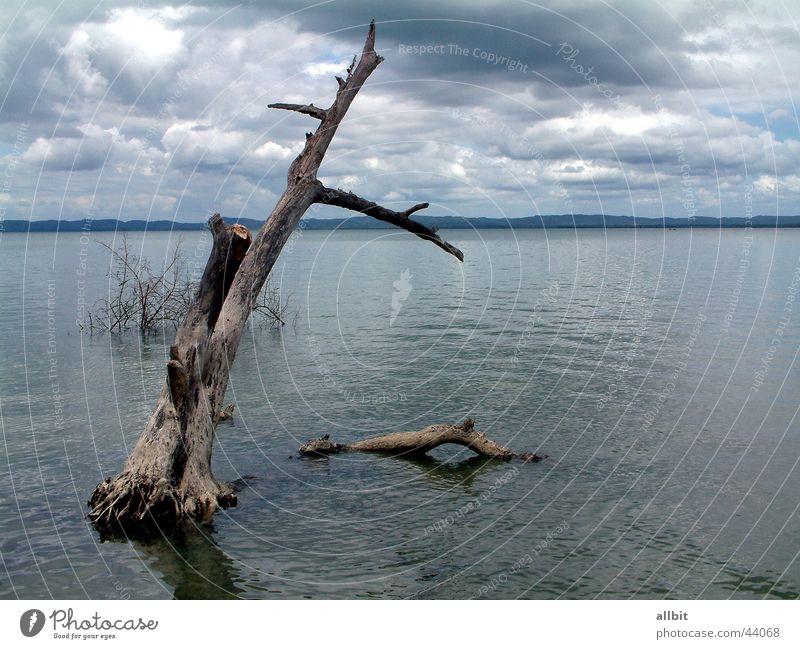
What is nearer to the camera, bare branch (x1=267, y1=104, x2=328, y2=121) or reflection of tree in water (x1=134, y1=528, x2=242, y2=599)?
reflection of tree in water (x1=134, y1=528, x2=242, y2=599)

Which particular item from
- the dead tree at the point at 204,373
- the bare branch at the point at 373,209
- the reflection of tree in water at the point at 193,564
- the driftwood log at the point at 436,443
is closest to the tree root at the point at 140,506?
the dead tree at the point at 204,373

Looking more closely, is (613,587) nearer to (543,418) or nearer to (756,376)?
(543,418)

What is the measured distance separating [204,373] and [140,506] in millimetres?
2991

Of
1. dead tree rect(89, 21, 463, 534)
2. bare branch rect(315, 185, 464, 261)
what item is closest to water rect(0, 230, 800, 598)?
dead tree rect(89, 21, 463, 534)

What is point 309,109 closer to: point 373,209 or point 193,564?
point 373,209

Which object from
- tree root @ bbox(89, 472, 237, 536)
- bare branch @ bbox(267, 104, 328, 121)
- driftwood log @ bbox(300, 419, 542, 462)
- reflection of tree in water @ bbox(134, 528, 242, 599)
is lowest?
reflection of tree in water @ bbox(134, 528, 242, 599)

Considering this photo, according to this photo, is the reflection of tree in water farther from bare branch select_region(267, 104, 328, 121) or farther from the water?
bare branch select_region(267, 104, 328, 121)

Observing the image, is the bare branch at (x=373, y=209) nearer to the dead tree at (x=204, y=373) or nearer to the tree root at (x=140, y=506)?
the dead tree at (x=204, y=373)

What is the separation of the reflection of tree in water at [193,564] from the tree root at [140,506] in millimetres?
435

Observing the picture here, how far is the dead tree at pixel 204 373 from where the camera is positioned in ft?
52.3

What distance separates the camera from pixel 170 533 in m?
15.8

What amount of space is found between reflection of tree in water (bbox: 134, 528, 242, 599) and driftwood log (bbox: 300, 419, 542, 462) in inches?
223

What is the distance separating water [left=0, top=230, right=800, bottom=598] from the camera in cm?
1452

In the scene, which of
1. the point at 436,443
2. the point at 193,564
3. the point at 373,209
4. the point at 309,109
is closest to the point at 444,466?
the point at 436,443
